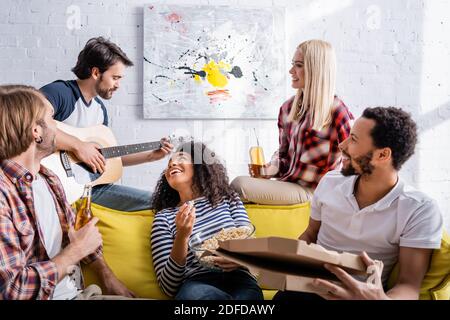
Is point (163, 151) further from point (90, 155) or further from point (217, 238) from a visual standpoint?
point (217, 238)

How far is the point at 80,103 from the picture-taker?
2789mm

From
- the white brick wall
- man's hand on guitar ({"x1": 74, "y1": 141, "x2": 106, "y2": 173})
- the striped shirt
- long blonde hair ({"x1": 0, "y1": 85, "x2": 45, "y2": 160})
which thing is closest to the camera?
long blonde hair ({"x1": 0, "y1": 85, "x2": 45, "y2": 160})

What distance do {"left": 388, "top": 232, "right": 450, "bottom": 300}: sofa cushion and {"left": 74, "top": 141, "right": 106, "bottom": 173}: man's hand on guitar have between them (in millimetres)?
1536

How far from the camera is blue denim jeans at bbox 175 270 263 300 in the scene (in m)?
1.68

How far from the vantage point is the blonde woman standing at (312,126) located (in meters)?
2.44

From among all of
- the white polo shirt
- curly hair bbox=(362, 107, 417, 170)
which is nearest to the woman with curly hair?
the white polo shirt

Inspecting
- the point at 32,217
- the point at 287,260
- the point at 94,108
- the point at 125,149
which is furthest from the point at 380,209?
the point at 94,108

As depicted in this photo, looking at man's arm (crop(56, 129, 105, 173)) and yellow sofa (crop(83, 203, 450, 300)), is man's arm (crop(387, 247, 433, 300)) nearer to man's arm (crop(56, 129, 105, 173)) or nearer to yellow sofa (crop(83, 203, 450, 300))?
yellow sofa (crop(83, 203, 450, 300))

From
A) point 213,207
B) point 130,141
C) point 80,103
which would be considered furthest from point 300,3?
point 213,207

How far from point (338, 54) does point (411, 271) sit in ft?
8.63

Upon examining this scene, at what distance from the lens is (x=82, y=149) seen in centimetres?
256

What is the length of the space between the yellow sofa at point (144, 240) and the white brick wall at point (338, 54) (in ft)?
5.62

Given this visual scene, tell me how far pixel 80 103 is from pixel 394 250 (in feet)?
5.93

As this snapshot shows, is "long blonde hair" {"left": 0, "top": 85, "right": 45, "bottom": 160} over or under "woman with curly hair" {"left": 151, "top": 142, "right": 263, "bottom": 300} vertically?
over
